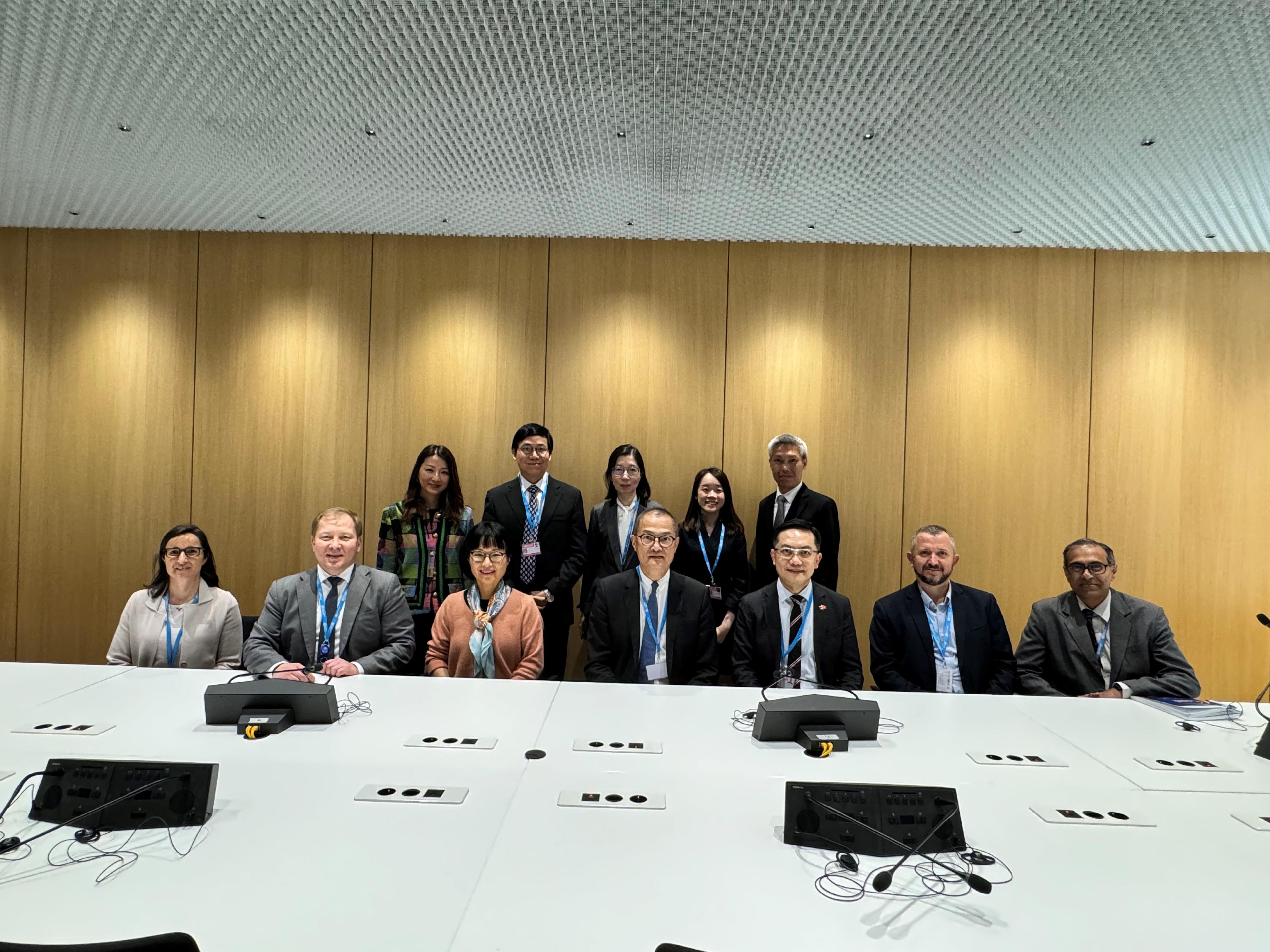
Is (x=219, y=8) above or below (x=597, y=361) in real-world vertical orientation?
above

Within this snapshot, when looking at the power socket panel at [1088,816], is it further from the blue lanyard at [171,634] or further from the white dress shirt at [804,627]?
the blue lanyard at [171,634]

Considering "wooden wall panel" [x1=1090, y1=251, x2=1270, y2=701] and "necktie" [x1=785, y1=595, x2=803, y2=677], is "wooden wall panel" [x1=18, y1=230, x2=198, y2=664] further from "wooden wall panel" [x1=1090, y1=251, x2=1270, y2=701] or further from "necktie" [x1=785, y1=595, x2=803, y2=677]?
"wooden wall panel" [x1=1090, y1=251, x2=1270, y2=701]

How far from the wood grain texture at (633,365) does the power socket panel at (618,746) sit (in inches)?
128

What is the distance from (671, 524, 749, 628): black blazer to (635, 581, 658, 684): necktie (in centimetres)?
101

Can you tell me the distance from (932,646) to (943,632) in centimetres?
12

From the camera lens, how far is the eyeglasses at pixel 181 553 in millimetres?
3400

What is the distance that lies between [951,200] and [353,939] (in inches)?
183

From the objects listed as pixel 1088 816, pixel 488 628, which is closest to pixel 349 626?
pixel 488 628

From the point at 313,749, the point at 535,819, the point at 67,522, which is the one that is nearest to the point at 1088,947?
the point at 535,819

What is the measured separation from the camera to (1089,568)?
3498 mm

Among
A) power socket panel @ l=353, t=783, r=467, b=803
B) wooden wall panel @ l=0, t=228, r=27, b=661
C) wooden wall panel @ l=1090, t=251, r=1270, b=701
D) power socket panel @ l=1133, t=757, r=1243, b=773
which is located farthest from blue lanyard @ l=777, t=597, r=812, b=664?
wooden wall panel @ l=0, t=228, r=27, b=661

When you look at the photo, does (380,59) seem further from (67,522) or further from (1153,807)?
(67,522)

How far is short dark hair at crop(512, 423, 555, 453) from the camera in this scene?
4633 mm

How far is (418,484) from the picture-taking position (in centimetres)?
455
